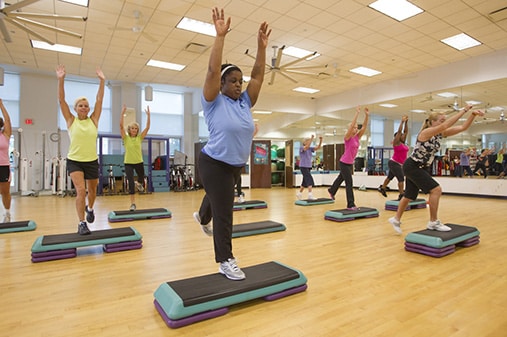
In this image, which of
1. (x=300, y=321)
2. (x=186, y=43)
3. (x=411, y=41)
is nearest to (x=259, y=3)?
(x=186, y=43)

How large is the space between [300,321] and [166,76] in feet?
31.5

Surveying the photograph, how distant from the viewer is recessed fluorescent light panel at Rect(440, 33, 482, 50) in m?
7.05

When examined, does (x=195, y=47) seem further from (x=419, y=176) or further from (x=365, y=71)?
(x=419, y=176)

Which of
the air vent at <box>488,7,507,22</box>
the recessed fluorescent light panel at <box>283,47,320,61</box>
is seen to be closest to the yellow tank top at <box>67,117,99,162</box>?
the recessed fluorescent light panel at <box>283,47,320,61</box>

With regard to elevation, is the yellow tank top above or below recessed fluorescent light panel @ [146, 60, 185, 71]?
below

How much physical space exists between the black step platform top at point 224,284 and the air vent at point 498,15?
6.66 metres

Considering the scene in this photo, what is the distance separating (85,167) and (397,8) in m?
5.89

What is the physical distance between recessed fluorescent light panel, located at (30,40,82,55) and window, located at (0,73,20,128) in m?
3.80

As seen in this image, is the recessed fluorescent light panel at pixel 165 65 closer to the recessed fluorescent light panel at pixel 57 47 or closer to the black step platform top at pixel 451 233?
the recessed fluorescent light panel at pixel 57 47

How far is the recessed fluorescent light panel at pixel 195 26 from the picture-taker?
624 cm

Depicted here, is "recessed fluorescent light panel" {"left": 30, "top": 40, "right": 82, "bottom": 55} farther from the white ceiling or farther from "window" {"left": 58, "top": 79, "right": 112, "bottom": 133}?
"window" {"left": 58, "top": 79, "right": 112, "bottom": 133}

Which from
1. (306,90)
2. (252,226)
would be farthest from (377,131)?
(252,226)

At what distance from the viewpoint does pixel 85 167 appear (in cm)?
332

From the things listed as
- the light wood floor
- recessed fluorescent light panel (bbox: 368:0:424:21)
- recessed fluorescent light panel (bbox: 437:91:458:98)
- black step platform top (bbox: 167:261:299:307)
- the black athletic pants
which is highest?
recessed fluorescent light panel (bbox: 368:0:424:21)
